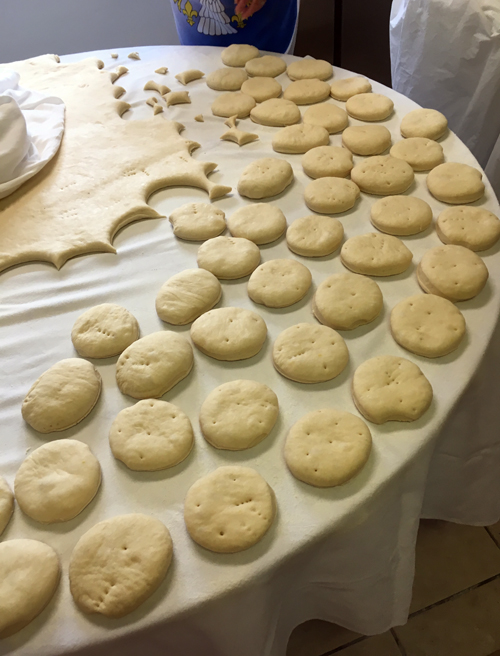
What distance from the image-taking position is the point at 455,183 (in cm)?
109

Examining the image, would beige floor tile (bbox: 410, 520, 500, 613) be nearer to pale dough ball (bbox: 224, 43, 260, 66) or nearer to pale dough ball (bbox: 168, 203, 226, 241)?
pale dough ball (bbox: 168, 203, 226, 241)

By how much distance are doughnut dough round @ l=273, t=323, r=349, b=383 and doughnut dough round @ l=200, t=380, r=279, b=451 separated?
0.19 feet

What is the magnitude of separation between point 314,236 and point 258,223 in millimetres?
134

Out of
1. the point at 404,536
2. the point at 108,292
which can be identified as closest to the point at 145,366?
the point at 108,292

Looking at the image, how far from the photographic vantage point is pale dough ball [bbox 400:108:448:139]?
125 cm

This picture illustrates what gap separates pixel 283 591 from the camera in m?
0.70

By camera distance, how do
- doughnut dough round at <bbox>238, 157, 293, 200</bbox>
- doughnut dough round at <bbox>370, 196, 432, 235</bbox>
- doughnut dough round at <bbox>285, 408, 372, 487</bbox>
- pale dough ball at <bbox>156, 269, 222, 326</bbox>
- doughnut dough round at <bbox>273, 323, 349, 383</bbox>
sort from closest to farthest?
doughnut dough round at <bbox>285, 408, 372, 487</bbox> → doughnut dough round at <bbox>273, 323, 349, 383</bbox> → pale dough ball at <bbox>156, 269, 222, 326</bbox> → doughnut dough round at <bbox>370, 196, 432, 235</bbox> → doughnut dough round at <bbox>238, 157, 293, 200</bbox>

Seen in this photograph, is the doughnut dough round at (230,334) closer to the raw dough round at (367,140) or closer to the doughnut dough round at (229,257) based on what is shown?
the doughnut dough round at (229,257)

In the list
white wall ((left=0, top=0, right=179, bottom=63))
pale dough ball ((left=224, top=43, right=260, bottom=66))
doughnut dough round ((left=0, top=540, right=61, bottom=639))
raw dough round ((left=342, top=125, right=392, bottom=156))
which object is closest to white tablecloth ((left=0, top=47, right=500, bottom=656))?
doughnut dough round ((left=0, top=540, right=61, bottom=639))

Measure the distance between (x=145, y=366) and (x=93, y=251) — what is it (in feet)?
1.30

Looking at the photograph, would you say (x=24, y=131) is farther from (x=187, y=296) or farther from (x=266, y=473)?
(x=266, y=473)

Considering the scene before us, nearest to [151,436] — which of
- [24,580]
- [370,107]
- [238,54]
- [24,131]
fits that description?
[24,580]

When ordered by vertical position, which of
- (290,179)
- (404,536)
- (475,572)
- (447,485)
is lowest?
(475,572)

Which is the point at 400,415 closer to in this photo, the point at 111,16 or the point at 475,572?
the point at 475,572
